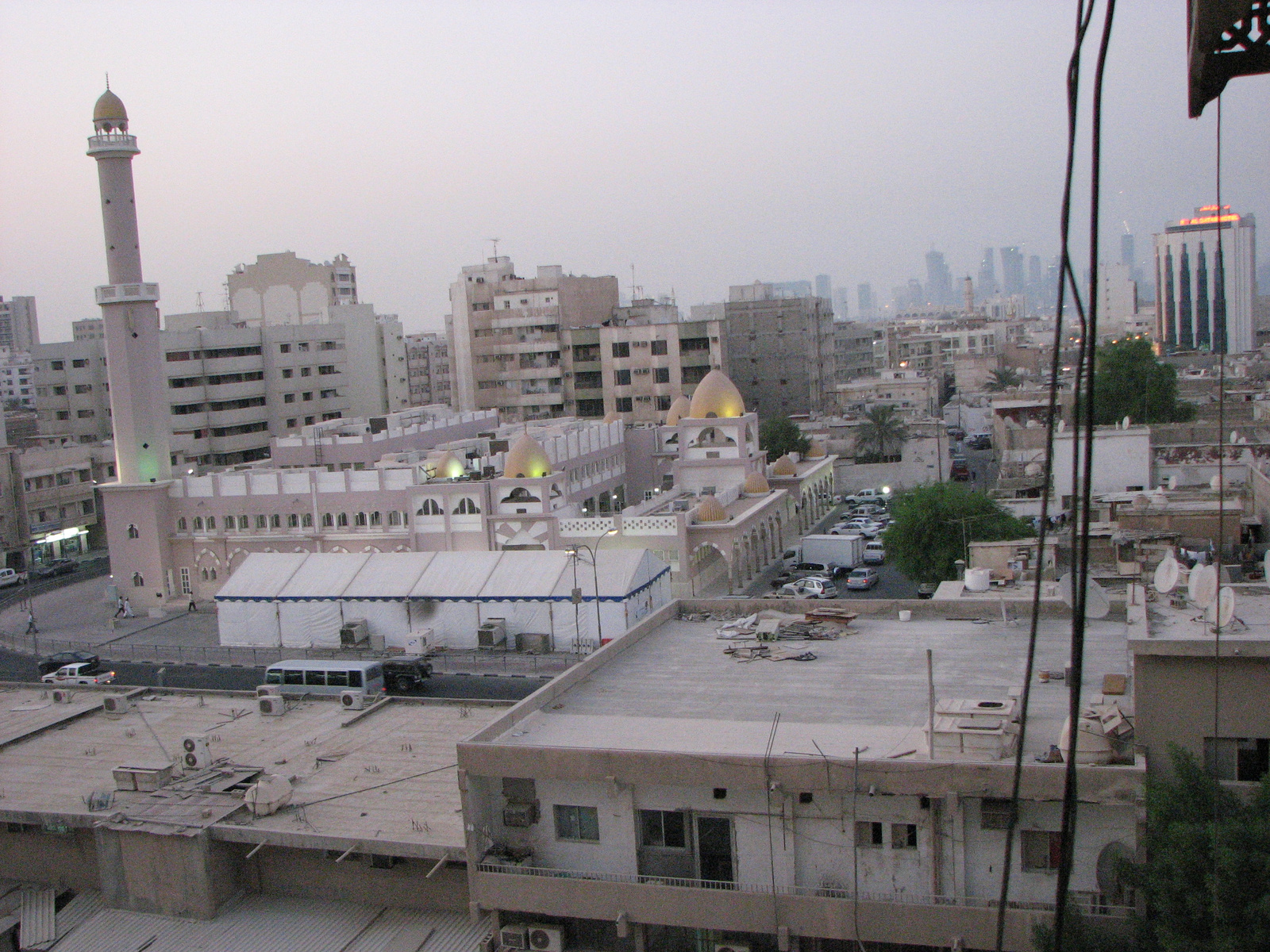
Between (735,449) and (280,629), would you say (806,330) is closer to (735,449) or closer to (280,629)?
(735,449)

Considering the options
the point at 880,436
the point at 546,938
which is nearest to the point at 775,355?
the point at 880,436

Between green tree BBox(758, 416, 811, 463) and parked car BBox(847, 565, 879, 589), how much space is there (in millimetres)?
17420

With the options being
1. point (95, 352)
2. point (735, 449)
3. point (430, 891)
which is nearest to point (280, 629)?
point (735, 449)

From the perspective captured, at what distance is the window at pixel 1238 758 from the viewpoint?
9430 mm

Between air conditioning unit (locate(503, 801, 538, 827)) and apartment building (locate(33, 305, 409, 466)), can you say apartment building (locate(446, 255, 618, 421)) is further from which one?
air conditioning unit (locate(503, 801, 538, 827))

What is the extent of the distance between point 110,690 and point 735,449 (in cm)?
2201

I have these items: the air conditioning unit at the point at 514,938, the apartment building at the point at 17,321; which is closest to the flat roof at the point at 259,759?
the air conditioning unit at the point at 514,938

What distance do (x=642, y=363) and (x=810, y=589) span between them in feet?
96.0

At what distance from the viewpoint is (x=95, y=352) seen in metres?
55.8

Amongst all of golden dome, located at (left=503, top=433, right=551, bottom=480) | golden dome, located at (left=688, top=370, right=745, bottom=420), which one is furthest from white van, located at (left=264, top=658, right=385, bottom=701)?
golden dome, located at (left=688, top=370, right=745, bottom=420)

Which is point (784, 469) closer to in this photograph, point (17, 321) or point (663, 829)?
point (663, 829)

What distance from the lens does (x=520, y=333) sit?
61875 mm

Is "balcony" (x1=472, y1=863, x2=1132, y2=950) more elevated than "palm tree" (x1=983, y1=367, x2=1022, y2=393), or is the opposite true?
"palm tree" (x1=983, y1=367, x2=1022, y2=393)

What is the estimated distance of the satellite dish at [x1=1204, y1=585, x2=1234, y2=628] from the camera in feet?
30.8
